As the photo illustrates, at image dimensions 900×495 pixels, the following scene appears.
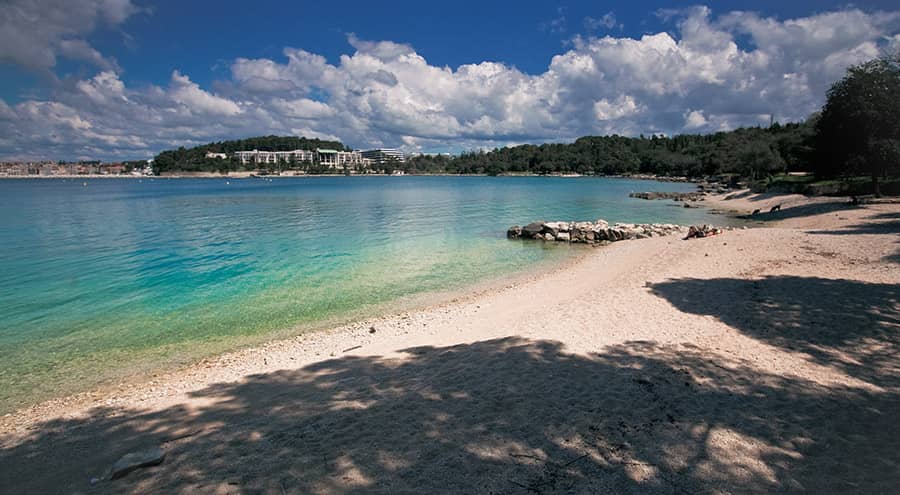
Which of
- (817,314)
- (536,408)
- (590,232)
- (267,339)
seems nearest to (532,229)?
(590,232)

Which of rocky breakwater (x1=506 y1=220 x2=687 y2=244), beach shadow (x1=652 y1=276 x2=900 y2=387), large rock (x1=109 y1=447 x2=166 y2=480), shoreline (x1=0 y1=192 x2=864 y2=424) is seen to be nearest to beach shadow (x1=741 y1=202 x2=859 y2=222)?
rocky breakwater (x1=506 y1=220 x2=687 y2=244)

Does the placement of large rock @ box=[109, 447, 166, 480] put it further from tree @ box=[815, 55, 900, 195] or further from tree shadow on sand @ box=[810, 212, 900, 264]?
tree @ box=[815, 55, 900, 195]

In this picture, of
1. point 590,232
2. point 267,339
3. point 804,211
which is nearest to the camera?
point 267,339

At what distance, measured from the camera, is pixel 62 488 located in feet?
17.4

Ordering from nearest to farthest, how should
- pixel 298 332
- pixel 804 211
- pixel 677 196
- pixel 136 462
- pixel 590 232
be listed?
pixel 136 462 < pixel 298 332 < pixel 590 232 < pixel 804 211 < pixel 677 196

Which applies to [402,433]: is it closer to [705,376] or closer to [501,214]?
[705,376]

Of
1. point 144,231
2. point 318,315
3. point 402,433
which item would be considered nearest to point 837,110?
point 318,315

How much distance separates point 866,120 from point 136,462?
1762 inches

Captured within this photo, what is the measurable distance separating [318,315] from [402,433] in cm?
963

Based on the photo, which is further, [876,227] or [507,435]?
[876,227]

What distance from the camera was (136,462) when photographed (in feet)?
17.3

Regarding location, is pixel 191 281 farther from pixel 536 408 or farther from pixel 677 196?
pixel 677 196

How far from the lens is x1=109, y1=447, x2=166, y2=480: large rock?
5180 millimetres

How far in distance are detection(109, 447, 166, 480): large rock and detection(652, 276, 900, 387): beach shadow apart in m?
10.3
